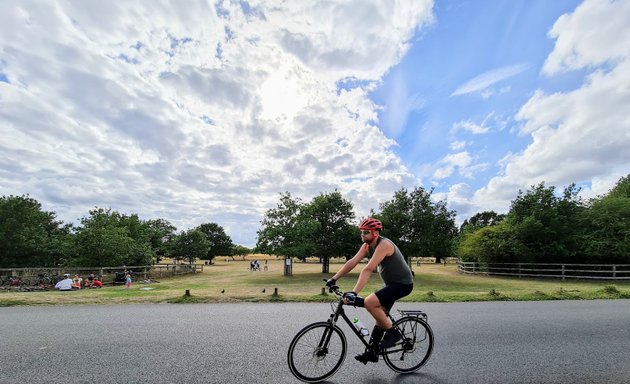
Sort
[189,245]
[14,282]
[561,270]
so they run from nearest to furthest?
[14,282] < [561,270] < [189,245]

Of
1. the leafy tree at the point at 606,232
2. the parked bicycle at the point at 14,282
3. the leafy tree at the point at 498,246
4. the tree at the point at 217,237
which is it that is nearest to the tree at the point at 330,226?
the leafy tree at the point at 498,246

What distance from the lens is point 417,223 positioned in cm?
3406

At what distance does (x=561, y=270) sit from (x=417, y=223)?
38.2ft

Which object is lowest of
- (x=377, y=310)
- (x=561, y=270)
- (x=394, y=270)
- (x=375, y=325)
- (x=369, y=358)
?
(x=561, y=270)

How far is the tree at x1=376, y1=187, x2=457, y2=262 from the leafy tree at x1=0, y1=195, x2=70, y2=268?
29133 mm

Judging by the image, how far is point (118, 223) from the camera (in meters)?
40.8

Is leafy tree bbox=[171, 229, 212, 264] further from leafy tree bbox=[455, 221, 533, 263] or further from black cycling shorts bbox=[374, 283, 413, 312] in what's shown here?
black cycling shorts bbox=[374, 283, 413, 312]

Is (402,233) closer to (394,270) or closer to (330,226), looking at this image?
(330,226)

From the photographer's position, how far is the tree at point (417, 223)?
33.7 m

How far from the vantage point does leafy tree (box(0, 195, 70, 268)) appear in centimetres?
3209

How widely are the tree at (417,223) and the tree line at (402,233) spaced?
0.30ft

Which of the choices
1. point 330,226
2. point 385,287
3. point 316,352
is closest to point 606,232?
point 330,226

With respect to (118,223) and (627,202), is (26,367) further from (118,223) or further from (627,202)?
(118,223)

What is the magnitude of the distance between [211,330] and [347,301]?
388cm
